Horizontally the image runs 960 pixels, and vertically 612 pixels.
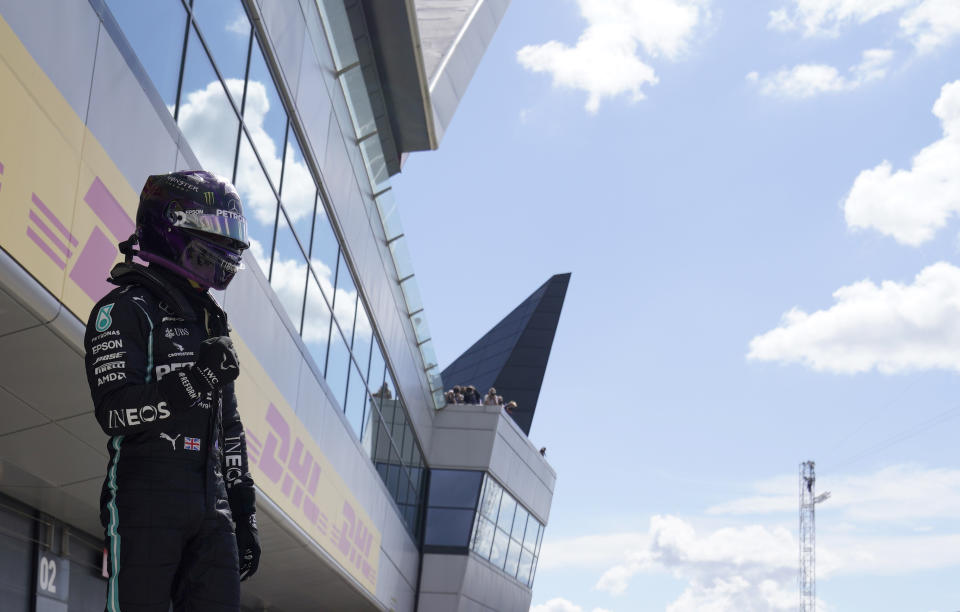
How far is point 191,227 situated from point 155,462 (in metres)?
0.83

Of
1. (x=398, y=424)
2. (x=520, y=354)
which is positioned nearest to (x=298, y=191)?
(x=398, y=424)

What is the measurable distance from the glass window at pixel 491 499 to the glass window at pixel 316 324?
15.2m

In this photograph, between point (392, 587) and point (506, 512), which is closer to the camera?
point (392, 587)

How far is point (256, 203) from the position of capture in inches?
424

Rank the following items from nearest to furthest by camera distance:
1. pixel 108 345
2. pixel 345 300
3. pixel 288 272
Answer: pixel 108 345 → pixel 288 272 → pixel 345 300

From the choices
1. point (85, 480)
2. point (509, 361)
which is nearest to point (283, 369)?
point (85, 480)

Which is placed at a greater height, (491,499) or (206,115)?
(206,115)

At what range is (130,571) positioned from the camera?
342cm

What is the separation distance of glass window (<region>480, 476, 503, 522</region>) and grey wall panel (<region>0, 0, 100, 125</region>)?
23986mm

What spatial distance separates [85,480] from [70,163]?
10.6 feet

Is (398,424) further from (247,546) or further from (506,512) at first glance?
(247,546)

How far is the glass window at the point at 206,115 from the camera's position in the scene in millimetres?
8430

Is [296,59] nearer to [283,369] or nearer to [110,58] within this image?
[283,369]

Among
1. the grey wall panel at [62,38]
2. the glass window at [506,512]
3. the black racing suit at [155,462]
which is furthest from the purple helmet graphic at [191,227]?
the glass window at [506,512]
